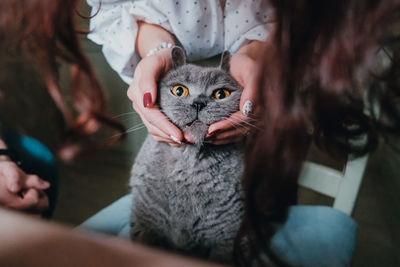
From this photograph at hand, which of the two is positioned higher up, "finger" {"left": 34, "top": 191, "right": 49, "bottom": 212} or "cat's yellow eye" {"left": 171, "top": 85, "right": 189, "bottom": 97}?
"cat's yellow eye" {"left": 171, "top": 85, "right": 189, "bottom": 97}

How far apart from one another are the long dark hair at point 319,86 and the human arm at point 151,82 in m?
0.12

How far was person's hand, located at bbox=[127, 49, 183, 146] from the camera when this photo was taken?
34 cm

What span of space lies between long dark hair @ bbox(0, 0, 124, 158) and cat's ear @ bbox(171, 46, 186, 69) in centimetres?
11

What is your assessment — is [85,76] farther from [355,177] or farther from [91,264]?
[355,177]

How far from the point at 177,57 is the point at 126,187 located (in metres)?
0.24

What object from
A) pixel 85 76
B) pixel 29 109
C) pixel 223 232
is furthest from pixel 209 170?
pixel 29 109

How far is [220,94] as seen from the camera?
0.35 metres

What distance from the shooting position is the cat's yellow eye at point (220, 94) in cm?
35

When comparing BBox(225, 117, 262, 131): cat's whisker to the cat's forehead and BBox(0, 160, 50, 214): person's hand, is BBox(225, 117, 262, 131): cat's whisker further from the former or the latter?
BBox(0, 160, 50, 214): person's hand

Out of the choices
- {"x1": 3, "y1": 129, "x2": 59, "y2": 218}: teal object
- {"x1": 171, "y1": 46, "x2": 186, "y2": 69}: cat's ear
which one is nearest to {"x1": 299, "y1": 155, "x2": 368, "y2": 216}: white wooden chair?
{"x1": 171, "y1": 46, "x2": 186, "y2": 69}: cat's ear

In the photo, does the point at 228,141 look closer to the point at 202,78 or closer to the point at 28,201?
the point at 202,78

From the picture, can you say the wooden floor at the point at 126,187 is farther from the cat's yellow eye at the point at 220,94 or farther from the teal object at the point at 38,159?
the cat's yellow eye at the point at 220,94

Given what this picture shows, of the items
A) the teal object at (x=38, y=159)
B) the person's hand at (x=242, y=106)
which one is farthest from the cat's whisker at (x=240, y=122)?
the teal object at (x=38, y=159)

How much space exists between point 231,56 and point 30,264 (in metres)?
0.32
